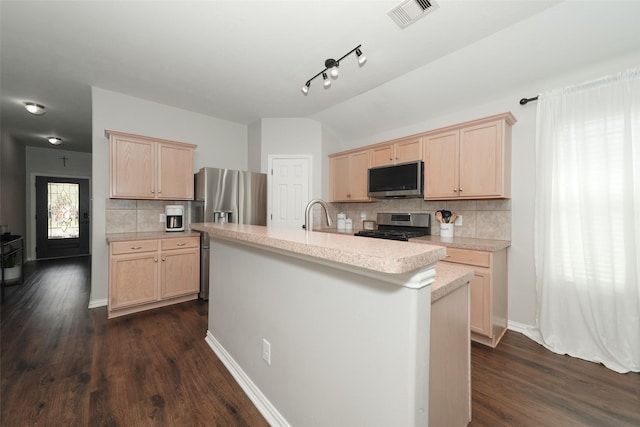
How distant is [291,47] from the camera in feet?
7.98

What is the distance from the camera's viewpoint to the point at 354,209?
4.30m

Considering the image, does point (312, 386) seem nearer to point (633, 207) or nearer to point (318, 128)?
point (633, 207)

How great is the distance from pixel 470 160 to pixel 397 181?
86 centimetres

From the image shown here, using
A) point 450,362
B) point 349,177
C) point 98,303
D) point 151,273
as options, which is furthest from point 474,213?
point 98,303

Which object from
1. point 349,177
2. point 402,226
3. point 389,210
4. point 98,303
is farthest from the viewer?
A: point 349,177

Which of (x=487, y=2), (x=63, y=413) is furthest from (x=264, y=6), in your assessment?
(x=63, y=413)

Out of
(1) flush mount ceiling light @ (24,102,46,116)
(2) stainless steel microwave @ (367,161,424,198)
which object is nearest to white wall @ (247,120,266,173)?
(2) stainless steel microwave @ (367,161,424,198)

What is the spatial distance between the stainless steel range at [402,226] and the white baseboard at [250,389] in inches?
76.3

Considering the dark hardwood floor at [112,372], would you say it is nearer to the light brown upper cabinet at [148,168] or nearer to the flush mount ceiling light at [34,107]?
the light brown upper cabinet at [148,168]

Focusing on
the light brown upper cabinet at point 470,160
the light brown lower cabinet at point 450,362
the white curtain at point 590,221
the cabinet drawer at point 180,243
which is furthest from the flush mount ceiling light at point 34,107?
the white curtain at point 590,221

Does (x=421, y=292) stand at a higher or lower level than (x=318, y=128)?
lower

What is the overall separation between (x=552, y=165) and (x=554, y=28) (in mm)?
1093

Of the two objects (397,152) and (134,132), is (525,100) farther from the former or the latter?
(134,132)

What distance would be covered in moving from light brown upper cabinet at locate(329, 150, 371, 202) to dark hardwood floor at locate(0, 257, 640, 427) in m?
2.33
